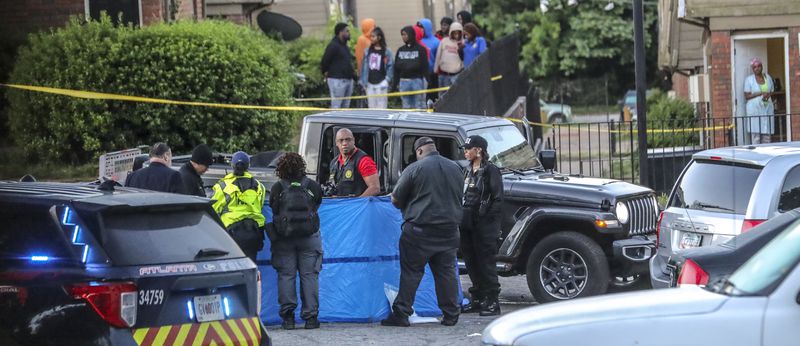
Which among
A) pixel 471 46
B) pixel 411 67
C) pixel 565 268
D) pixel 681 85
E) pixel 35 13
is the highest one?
pixel 35 13

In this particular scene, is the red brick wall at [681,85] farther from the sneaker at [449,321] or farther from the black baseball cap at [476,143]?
→ the sneaker at [449,321]

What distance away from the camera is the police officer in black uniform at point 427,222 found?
11180 mm

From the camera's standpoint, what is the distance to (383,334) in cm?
1109

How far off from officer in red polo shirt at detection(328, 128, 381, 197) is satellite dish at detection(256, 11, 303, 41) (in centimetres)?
1520

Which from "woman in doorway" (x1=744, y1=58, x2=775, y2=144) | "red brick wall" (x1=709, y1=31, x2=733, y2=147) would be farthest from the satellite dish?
"woman in doorway" (x1=744, y1=58, x2=775, y2=144)

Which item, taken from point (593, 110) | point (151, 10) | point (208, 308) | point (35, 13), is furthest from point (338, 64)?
point (593, 110)

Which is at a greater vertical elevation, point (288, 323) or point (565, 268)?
point (565, 268)

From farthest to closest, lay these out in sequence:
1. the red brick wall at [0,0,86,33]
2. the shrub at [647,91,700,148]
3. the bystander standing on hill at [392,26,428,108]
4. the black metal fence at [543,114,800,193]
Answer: the shrub at [647,91,700,148], the red brick wall at [0,0,86,33], the bystander standing on hill at [392,26,428,108], the black metal fence at [543,114,800,193]

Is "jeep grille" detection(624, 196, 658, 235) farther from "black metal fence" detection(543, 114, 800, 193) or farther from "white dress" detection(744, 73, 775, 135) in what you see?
"white dress" detection(744, 73, 775, 135)

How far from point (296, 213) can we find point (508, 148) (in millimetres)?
2972

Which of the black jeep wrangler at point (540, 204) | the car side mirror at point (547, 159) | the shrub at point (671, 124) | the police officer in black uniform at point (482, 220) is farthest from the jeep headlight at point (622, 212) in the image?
the shrub at point (671, 124)

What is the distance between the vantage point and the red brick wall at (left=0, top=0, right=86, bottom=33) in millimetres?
20094

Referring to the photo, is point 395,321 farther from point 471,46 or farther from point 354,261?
point 471,46

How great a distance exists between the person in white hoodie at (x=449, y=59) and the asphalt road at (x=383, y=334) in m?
8.81
